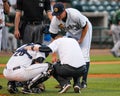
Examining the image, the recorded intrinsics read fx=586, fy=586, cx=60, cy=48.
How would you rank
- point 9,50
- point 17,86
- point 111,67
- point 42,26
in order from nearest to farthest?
point 17,86
point 42,26
point 111,67
point 9,50

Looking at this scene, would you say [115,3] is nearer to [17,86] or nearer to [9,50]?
[9,50]

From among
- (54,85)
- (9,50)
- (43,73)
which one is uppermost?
(43,73)

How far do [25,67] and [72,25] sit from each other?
1.52 metres

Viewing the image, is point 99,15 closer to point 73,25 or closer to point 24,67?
point 73,25

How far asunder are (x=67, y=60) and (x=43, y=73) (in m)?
0.47

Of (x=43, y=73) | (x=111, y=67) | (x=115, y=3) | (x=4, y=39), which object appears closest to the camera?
(x=43, y=73)

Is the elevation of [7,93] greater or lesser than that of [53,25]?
lesser

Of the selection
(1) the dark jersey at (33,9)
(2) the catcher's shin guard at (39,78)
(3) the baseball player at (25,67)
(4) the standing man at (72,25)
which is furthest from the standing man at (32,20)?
(2) the catcher's shin guard at (39,78)

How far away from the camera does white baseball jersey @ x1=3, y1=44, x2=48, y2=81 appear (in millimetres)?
9641

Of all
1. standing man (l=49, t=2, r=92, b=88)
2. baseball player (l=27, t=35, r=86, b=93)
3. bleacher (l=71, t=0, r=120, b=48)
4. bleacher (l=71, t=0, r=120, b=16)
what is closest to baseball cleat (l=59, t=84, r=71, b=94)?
baseball player (l=27, t=35, r=86, b=93)

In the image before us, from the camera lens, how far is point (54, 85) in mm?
11641

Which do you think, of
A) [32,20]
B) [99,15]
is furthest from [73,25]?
[99,15]

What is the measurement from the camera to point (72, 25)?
10789mm

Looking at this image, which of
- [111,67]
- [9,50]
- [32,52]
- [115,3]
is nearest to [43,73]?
[32,52]
